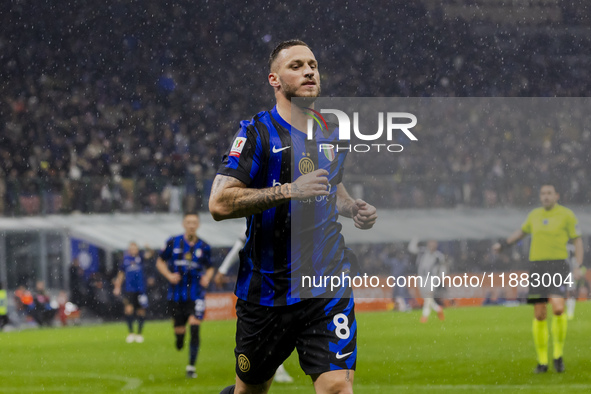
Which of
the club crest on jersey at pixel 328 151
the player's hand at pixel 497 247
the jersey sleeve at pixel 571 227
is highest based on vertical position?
the club crest on jersey at pixel 328 151

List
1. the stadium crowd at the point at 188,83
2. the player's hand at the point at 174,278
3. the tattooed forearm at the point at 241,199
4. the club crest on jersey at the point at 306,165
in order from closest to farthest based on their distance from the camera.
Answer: the tattooed forearm at the point at 241,199 < the club crest on jersey at the point at 306,165 < the player's hand at the point at 174,278 < the stadium crowd at the point at 188,83

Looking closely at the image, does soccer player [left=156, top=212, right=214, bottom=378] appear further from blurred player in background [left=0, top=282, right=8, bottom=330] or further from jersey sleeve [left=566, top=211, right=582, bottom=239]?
blurred player in background [left=0, top=282, right=8, bottom=330]

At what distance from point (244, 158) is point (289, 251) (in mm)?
420

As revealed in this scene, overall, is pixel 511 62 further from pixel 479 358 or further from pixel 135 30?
pixel 479 358

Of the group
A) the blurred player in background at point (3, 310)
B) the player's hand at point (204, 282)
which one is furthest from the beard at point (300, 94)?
the blurred player in background at point (3, 310)

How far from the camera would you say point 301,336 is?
10.9 ft

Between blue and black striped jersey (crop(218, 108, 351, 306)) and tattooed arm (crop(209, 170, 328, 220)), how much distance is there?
0.10m

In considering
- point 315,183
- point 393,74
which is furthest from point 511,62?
point 315,183

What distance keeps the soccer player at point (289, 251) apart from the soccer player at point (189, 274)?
13.7ft

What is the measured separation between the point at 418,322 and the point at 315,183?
1142 cm

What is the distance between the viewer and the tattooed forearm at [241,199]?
3.12 meters

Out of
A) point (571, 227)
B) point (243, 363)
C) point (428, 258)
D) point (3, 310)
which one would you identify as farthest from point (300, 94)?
point (3, 310)

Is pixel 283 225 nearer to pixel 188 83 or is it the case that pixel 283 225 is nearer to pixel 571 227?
pixel 571 227

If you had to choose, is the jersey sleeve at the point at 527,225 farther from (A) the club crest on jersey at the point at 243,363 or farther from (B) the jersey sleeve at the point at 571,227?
(A) the club crest on jersey at the point at 243,363
